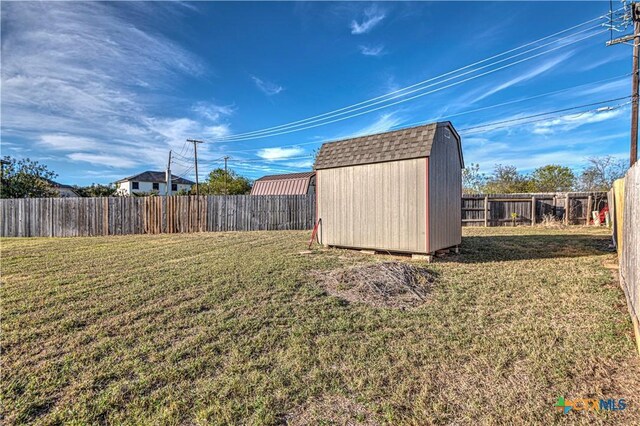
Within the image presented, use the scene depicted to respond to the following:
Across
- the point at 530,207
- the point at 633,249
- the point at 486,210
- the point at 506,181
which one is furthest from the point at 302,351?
the point at 506,181

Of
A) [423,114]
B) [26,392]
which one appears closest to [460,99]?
[423,114]

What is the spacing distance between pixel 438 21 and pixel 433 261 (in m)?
8.28

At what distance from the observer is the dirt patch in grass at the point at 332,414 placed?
1679 millimetres

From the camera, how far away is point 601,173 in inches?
722

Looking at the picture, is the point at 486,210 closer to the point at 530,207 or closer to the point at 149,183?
the point at 530,207

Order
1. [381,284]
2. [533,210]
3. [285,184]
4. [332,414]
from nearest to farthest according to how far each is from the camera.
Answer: [332,414] → [381,284] → [533,210] → [285,184]

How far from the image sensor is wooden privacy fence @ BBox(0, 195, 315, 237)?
12.4m

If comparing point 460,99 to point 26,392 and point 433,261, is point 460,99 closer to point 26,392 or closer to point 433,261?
point 433,261

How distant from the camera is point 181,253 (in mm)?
7418

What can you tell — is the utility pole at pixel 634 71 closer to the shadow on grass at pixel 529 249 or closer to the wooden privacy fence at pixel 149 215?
the shadow on grass at pixel 529 249

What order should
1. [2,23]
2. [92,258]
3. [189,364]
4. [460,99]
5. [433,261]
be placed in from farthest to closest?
[460,99]
[92,258]
[433,261]
[2,23]
[189,364]

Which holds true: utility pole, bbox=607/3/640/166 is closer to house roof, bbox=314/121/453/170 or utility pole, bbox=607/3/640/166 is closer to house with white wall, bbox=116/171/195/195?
house roof, bbox=314/121/453/170

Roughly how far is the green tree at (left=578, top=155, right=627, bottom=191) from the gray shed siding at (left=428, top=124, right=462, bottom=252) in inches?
667

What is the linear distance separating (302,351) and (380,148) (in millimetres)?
5517
